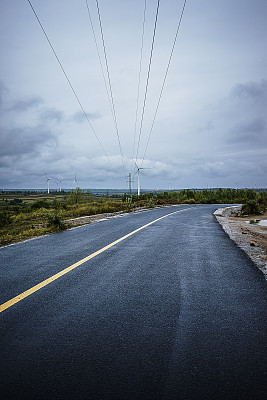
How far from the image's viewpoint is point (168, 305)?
3635mm

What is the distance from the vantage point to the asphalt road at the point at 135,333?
2.09 metres

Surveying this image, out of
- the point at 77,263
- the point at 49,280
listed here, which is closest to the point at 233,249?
the point at 77,263

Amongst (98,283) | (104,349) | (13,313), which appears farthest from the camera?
(98,283)

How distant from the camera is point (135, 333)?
9.44 ft

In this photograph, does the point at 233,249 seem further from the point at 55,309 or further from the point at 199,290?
the point at 55,309

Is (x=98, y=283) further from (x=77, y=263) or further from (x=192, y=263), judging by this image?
(x=192, y=263)

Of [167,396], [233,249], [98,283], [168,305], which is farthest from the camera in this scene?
[233,249]

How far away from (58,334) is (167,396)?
54.8 inches

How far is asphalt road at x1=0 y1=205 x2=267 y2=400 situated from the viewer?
2090mm

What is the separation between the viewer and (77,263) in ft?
19.5

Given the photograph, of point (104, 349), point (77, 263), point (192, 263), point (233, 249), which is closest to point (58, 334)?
point (104, 349)

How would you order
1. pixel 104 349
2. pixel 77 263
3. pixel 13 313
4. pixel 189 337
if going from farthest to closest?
pixel 77 263 → pixel 13 313 → pixel 189 337 → pixel 104 349

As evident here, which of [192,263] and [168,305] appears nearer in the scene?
[168,305]

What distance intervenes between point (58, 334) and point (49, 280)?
78.1 inches
